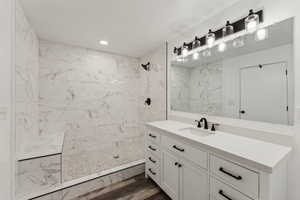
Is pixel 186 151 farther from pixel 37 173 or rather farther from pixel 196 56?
pixel 37 173

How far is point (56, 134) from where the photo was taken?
2289mm

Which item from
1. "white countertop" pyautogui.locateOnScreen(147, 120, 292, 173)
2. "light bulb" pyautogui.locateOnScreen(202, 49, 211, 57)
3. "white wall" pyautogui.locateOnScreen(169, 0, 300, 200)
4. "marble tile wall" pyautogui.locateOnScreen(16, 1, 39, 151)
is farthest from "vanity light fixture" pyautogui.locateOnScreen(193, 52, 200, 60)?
"marble tile wall" pyautogui.locateOnScreen(16, 1, 39, 151)

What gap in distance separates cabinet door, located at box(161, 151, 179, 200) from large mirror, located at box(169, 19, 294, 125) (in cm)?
79

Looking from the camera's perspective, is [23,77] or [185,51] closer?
[23,77]

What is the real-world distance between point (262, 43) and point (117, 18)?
5.24 feet

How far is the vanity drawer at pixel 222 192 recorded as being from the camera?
0.93 m

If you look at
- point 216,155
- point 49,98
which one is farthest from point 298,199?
point 49,98

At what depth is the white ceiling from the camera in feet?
4.63

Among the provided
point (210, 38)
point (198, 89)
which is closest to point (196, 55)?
point (210, 38)

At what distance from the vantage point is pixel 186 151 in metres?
1.36

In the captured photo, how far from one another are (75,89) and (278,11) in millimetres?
2914

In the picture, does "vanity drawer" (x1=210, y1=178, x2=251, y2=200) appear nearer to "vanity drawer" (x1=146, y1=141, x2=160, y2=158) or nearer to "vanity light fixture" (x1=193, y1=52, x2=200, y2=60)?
"vanity drawer" (x1=146, y1=141, x2=160, y2=158)

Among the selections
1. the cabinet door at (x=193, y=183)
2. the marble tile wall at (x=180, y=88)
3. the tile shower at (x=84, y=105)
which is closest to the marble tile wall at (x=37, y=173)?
the tile shower at (x=84, y=105)

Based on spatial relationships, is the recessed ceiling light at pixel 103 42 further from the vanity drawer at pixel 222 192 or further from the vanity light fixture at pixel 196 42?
the vanity drawer at pixel 222 192
